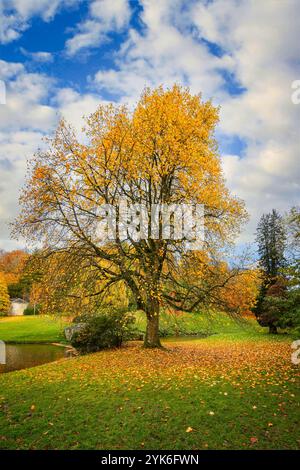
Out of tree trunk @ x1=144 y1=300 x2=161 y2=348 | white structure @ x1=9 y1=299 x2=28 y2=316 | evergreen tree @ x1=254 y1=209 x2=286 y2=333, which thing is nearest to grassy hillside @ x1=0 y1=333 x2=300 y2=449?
tree trunk @ x1=144 y1=300 x2=161 y2=348

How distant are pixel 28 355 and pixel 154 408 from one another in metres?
18.1

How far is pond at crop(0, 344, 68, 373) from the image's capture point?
722 inches

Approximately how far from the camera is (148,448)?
5684 mm

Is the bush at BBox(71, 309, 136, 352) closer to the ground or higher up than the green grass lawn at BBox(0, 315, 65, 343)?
higher up

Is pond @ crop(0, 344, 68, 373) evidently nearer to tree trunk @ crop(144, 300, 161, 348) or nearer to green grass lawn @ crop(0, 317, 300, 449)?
green grass lawn @ crop(0, 317, 300, 449)

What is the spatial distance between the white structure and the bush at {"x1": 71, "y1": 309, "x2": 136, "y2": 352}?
156 feet

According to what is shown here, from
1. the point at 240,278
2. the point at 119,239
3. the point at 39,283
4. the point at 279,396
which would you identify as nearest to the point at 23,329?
the point at 39,283

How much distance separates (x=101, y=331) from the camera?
17703 millimetres

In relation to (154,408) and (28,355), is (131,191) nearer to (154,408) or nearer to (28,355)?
(154,408)

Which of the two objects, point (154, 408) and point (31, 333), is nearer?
point (154, 408)

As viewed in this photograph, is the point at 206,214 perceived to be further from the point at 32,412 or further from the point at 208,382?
the point at 32,412

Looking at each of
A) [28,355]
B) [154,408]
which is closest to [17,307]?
[28,355]

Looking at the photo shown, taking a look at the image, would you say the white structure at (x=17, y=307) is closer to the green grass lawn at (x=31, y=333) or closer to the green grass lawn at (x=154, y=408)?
the green grass lawn at (x=31, y=333)

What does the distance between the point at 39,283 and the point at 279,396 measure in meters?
10.6
